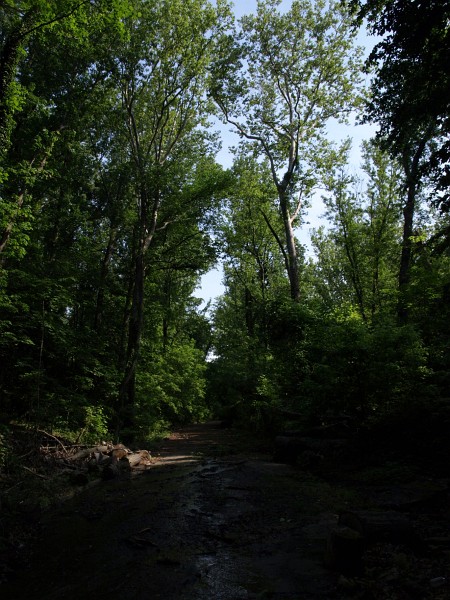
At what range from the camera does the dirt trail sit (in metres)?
4.41

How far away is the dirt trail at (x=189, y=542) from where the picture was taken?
14.5 ft

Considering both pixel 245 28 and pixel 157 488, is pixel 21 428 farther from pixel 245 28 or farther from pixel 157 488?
pixel 245 28

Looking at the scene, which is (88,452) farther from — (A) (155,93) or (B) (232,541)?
(A) (155,93)

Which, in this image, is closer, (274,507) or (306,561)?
(306,561)

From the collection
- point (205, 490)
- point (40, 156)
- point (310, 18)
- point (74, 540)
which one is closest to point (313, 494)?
point (205, 490)

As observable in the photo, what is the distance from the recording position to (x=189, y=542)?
5.71m

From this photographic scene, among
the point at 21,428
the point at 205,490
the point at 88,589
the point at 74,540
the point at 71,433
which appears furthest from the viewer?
the point at 71,433

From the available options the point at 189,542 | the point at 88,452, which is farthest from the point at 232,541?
the point at 88,452

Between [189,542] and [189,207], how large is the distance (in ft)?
56.2

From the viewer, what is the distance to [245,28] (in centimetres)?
2102

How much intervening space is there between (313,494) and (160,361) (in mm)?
17140

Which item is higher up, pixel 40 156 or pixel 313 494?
pixel 40 156

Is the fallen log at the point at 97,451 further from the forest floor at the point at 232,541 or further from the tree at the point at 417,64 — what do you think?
the tree at the point at 417,64

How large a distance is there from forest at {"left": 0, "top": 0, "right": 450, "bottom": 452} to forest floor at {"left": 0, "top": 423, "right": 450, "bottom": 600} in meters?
2.35
